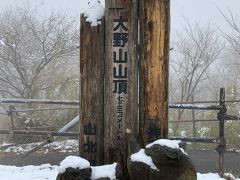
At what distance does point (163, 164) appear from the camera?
364 cm

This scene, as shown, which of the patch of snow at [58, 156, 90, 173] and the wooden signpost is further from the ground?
the wooden signpost

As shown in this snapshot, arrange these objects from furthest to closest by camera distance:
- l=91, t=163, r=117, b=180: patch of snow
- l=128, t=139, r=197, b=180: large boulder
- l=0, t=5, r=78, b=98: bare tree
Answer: l=0, t=5, r=78, b=98: bare tree → l=91, t=163, r=117, b=180: patch of snow → l=128, t=139, r=197, b=180: large boulder

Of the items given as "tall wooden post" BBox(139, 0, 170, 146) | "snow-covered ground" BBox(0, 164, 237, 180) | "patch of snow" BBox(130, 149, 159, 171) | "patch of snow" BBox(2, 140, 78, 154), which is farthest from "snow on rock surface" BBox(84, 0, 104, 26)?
"patch of snow" BBox(2, 140, 78, 154)

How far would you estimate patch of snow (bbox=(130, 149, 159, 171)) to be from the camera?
11.9ft

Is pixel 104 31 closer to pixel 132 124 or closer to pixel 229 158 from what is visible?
pixel 132 124

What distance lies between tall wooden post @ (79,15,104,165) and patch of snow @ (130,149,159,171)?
57 cm

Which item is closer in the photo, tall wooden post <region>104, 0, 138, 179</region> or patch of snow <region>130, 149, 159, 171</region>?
patch of snow <region>130, 149, 159, 171</region>

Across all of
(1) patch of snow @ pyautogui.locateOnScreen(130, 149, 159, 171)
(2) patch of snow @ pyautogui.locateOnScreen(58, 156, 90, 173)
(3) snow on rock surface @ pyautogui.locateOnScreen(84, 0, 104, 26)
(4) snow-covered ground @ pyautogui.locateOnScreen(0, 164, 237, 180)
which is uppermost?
(3) snow on rock surface @ pyautogui.locateOnScreen(84, 0, 104, 26)

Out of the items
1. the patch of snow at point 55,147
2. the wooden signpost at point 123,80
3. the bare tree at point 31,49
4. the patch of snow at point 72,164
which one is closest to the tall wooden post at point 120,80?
the wooden signpost at point 123,80

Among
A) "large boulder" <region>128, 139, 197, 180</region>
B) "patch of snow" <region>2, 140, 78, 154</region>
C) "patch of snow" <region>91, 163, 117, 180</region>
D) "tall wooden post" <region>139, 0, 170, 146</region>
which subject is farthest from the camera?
"patch of snow" <region>2, 140, 78, 154</region>

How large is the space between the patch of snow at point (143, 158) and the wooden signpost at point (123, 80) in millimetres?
337

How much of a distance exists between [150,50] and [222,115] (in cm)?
281

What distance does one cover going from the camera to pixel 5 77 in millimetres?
12664

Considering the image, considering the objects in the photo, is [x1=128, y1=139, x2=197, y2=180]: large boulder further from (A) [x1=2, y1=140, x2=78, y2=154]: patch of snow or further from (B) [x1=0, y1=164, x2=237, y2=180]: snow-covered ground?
(A) [x1=2, y1=140, x2=78, y2=154]: patch of snow
